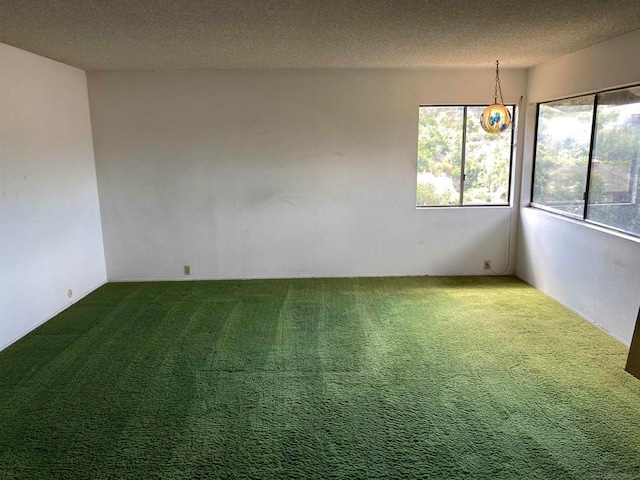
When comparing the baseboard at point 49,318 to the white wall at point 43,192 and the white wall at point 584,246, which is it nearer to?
the white wall at point 43,192

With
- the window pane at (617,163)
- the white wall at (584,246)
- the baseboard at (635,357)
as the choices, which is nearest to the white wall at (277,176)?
the white wall at (584,246)

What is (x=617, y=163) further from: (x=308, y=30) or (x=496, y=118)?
(x=308, y=30)

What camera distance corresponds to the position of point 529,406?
9.49ft

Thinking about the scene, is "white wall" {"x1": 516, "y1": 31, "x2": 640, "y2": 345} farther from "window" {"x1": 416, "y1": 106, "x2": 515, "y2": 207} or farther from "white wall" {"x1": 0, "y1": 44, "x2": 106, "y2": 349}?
"white wall" {"x1": 0, "y1": 44, "x2": 106, "y2": 349}

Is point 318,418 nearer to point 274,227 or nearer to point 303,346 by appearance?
point 303,346

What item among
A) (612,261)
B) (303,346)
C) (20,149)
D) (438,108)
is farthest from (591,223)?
(20,149)

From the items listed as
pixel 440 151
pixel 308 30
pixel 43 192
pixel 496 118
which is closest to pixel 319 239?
pixel 440 151

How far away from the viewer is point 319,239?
5.66 metres

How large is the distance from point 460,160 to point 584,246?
1.79 m

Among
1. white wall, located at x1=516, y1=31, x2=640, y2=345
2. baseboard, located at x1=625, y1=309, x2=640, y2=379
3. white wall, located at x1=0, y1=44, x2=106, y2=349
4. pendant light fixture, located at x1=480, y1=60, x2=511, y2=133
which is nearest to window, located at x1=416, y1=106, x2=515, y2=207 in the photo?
white wall, located at x1=516, y1=31, x2=640, y2=345

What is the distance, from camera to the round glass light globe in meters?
4.73

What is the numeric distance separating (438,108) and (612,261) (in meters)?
2.61

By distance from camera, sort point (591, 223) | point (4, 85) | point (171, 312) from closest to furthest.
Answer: point (4, 85), point (591, 223), point (171, 312)

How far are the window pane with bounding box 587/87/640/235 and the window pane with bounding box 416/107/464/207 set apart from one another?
1.61 m
